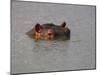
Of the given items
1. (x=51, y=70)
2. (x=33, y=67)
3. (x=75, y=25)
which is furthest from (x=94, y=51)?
(x=33, y=67)

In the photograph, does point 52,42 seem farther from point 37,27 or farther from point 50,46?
point 37,27

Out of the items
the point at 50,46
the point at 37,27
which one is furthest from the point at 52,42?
the point at 37,27

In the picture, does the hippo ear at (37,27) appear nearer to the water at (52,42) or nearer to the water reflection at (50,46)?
the water at (52,42)

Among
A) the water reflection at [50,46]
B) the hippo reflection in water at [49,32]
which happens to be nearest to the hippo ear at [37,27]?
the hippo reflection in water at [49,32]

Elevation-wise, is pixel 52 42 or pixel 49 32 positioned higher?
pixel 49 32

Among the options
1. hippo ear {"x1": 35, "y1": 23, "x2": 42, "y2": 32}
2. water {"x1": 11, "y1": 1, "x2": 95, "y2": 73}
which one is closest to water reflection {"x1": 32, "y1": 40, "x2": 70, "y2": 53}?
water {"x1": 11, "y1": 1, "x2": 95, "y2": 73}
